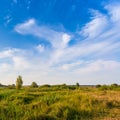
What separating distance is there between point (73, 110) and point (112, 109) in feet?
7.26

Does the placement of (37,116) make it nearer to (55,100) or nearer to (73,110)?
(73,110)

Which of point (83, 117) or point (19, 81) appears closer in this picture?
point (83, 117)

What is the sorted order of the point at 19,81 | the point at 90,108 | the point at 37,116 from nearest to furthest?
the point at 37,116 < the point at 90,108 < the point at 19,81

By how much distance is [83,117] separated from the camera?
10742 millimetres

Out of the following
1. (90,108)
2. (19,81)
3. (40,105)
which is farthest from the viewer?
(19,81)

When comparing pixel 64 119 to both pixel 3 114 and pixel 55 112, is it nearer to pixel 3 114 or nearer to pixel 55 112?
pixel 55 112

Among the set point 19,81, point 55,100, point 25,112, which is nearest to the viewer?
point 25,112

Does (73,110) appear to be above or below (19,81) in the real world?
below

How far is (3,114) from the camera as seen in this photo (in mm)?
10414

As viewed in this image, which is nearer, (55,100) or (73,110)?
(73,110)

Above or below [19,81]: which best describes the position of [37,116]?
below

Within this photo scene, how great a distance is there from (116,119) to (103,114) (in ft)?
3.20

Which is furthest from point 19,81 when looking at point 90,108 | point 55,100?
point 90,108

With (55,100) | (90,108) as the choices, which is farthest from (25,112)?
(55,100)
